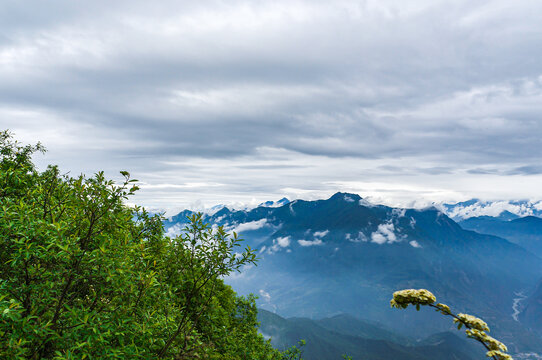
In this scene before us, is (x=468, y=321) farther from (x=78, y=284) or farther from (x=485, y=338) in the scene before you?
(x=78, y=284)

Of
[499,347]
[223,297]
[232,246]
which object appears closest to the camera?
[499,347]

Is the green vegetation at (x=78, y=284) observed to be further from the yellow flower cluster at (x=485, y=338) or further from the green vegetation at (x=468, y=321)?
the yellow flower cluster at (x=485, y=338)

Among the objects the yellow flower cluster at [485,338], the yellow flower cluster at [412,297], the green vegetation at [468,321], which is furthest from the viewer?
the yellow flower cluster at [412,297]

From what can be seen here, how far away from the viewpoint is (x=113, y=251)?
837 cm

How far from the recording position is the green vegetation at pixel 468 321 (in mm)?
4387

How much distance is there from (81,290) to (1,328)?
2.29m

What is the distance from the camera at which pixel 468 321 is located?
16.4ft

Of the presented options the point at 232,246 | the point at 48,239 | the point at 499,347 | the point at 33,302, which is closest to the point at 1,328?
the point at 33,302

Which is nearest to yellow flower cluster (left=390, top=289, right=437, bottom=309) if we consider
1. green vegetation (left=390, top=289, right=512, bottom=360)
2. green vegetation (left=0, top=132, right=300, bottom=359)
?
green vegetation (left=390, top=289, right=512, bottom=360)

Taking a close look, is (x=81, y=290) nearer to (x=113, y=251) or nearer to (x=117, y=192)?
(x=113, y=251)

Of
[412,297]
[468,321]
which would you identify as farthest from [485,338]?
[412,297]

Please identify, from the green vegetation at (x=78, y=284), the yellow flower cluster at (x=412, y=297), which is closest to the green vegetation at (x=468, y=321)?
the yellow flower cluster at (x=412, y=297)

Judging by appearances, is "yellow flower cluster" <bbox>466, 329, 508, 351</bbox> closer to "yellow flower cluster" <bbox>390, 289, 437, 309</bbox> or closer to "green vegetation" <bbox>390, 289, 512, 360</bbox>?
"green vegetation" <bbox>390, 289, 512, 360</bbox>

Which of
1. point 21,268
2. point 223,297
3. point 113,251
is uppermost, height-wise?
point 113,251
